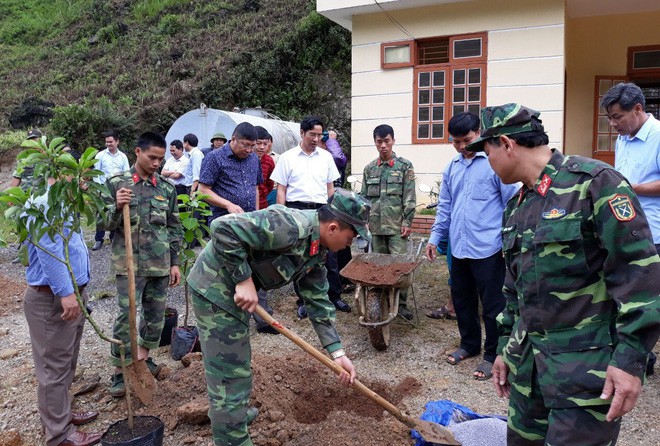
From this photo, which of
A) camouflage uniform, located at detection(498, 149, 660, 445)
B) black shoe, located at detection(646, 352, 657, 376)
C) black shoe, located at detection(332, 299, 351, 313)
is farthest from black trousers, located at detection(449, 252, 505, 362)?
camouflage uniform, located at detection(498, 149, 660, 445)

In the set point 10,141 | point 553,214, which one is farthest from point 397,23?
point 10,141

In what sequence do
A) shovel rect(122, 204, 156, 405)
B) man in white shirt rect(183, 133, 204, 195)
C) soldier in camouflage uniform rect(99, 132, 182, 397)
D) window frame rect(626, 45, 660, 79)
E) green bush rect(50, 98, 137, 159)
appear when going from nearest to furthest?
shovel rect(122, 204, 156, 405) < soldier in camouflage uniform rect(99, 132, 182, 397) < man in white shirt rect(183, 133, 204, 195) < window frame rect(626, 45, 660, 79) < green bush rect(50, 98, 137, 159)

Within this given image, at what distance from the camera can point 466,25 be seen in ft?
25.9

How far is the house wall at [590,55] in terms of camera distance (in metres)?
8.62

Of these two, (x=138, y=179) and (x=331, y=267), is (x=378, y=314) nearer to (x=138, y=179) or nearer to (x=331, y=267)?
(x=331, y=267)

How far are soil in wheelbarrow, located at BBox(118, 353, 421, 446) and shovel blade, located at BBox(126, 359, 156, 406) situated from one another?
0.26 feet

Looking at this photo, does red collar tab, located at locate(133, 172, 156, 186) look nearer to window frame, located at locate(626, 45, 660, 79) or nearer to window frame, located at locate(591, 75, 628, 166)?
window frame, located at locate(591, 75, 628, 166)

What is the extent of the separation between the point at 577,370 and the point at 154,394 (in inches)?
111

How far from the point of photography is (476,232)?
3797 mm

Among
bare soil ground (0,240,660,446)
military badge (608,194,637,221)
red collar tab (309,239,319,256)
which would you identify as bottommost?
bare soil ground (0,240,660,446)

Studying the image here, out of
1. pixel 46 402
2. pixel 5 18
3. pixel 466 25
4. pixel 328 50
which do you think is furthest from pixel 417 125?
pixel 5 18

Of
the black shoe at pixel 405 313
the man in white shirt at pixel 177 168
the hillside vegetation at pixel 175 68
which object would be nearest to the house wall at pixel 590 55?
the black shoe at pixel 405 313

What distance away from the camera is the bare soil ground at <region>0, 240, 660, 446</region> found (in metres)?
3.03

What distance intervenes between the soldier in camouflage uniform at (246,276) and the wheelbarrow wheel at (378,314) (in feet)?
5.60
